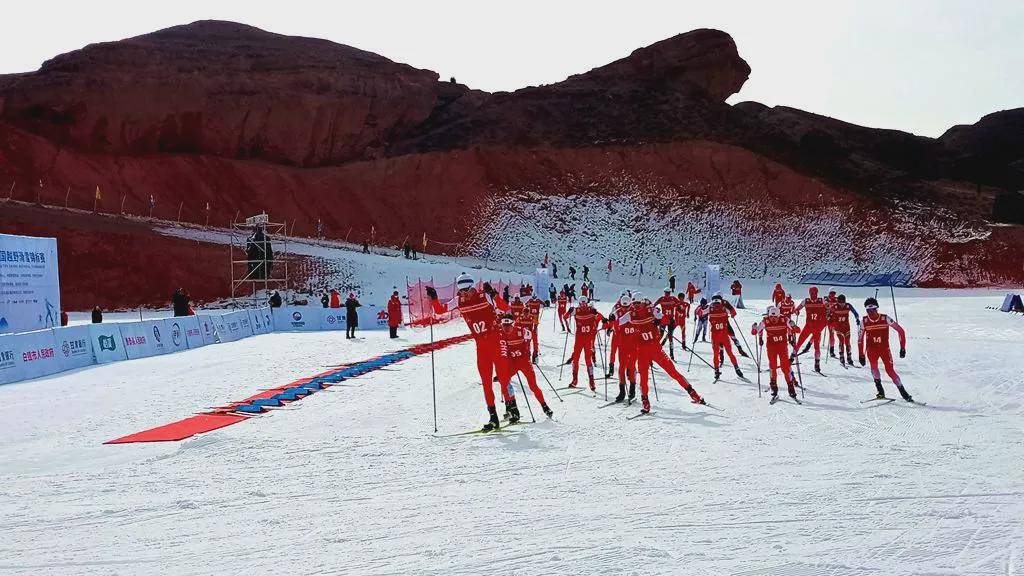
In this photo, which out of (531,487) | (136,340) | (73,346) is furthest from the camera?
(136,340)

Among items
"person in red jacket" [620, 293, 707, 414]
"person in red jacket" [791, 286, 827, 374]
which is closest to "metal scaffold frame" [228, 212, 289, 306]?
"person in red jacket" [791, 286, 827, 374]

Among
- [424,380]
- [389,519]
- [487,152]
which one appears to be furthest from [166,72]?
[389,519]

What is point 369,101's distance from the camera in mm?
77188

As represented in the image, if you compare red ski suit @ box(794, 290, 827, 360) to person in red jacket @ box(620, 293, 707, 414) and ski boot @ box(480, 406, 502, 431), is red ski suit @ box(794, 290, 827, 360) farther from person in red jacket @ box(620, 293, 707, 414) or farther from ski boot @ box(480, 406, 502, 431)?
ski boot @ box(480, 406, 502, 431)

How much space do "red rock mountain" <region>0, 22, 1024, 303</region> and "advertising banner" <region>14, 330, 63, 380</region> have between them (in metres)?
45.4

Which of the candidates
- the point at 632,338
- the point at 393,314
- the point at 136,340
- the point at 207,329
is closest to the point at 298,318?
the point at 207,329

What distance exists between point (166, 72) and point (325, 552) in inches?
2818

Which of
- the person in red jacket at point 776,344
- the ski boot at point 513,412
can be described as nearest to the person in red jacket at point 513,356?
the ski boot at point 513,412

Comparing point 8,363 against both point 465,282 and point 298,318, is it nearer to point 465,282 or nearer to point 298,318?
point 465,282

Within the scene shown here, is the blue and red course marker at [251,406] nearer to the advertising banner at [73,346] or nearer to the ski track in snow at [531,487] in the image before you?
the ski track in snow at [531,487]

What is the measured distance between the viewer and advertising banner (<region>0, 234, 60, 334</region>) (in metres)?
20.8

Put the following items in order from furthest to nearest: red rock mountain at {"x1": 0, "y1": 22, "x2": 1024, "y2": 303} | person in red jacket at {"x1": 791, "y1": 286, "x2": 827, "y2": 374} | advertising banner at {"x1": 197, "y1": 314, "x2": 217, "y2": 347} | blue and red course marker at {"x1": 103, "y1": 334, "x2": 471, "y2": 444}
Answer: red rock mountain at {"x1": 0, "y1": 22, "x2": 1024, "y2": 303} < advertising banner at {"x1": 197, "y1": 314, "x2": 217, "y2": 347} < person in red jacket at {"x1": 791, "y1": 286, "x2": 827, "y2": 374} < blue and red course marker at {"x1": 103, "y1": 334, "x2": 471, "y2": 444}

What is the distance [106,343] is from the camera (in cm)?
2088

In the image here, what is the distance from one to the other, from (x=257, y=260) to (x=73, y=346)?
59.5ft
